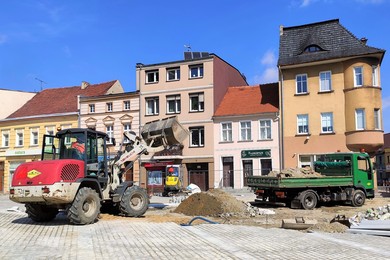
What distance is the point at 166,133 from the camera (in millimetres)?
15906

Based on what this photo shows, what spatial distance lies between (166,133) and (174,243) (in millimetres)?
6343

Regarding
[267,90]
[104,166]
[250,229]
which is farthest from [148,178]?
[250,229]

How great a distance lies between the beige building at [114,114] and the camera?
131 ft

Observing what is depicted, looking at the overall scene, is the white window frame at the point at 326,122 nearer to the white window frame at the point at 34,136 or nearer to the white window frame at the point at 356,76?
the white window frame at the point at 356,76

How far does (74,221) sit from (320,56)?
85.6ft

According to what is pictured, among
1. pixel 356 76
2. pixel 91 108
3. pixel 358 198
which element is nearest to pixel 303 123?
pixel 356 76

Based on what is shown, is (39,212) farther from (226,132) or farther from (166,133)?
(226,132)

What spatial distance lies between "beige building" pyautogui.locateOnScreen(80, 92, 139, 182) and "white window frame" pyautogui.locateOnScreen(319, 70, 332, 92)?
53.9 feet

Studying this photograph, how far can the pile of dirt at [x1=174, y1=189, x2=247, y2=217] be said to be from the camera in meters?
16.3

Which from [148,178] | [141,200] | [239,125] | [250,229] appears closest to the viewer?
[250,229]

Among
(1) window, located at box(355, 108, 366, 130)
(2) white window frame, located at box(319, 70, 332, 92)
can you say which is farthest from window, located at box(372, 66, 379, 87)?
(2) white window frame, located at box(319, 70, 332, 92)

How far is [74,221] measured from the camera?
12688 mm

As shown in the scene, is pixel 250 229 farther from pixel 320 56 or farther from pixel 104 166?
pixel 320 56

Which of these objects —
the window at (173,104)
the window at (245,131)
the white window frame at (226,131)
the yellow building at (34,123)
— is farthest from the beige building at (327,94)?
the yellow building at (34,123)
